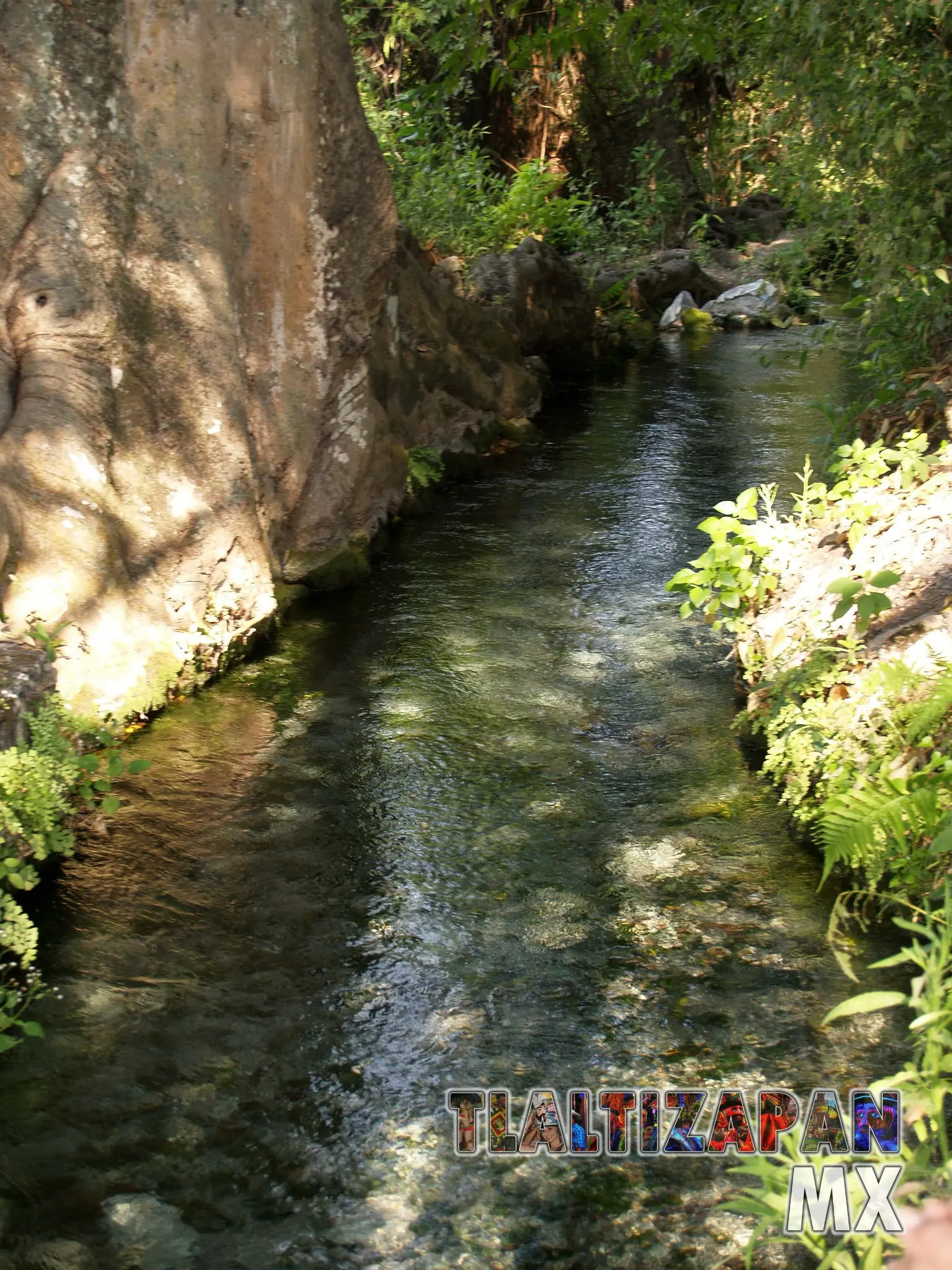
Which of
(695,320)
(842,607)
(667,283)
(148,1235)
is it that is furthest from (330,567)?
(667,283)

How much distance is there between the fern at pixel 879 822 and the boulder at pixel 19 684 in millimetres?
3060

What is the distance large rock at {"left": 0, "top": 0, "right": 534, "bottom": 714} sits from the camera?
636 cm

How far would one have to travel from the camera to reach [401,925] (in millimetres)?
4812

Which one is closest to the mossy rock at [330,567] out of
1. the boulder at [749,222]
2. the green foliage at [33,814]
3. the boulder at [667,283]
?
the green foliage at [33,814]

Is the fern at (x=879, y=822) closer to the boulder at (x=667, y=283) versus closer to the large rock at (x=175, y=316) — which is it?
the large rock at (x=175, y=316)

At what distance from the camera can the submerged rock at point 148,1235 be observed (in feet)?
10.8

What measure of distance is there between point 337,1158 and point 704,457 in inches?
369

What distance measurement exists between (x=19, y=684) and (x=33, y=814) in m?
0.60

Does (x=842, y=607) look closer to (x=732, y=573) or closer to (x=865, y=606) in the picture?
(x=865, y=606)

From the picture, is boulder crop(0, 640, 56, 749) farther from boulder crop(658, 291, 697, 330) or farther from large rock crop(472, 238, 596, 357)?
boulder crop(658, 291, 697, 330)

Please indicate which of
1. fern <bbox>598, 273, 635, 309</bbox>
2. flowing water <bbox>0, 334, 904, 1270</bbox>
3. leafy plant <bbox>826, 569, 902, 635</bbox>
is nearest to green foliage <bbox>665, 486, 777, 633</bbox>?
flowing water <bbox>0, 334, 904, 1270</bbox>

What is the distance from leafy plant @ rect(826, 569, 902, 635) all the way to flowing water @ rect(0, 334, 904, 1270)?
1009 millimetres

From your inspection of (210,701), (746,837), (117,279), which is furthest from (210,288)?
(746,837)

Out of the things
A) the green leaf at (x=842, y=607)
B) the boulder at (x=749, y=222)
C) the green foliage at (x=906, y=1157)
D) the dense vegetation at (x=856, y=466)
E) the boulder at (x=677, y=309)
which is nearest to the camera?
the green foliage at (x=906, y=1157)
